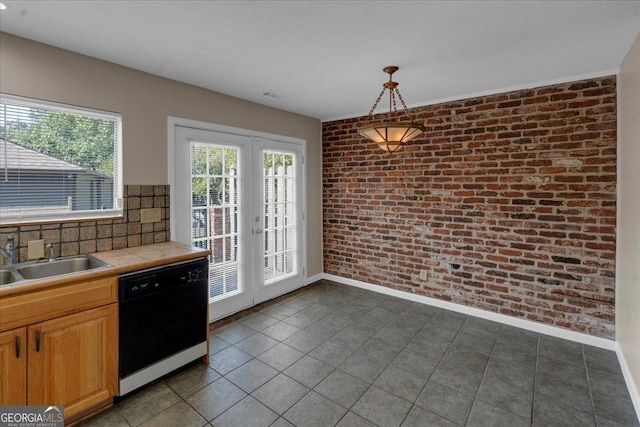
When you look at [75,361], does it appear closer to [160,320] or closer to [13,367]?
[13,367]

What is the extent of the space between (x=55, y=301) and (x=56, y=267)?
62cm

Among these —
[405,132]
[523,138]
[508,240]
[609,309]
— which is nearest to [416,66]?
[405,132]

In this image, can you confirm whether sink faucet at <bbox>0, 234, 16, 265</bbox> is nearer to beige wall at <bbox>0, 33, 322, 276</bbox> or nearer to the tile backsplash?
the tile backsplash

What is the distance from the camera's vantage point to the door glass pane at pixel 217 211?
3.19 metres

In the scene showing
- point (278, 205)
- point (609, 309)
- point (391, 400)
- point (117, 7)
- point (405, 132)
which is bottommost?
point (391, 400)

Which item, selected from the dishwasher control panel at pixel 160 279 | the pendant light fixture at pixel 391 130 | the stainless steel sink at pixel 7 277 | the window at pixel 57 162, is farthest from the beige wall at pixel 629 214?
the stainless steel sink at pixel 7 277

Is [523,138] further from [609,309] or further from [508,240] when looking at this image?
[609,309]

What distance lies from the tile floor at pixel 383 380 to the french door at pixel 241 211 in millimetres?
536

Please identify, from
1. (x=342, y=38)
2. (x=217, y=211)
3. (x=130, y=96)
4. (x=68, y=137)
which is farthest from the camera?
(x=217, y=211)

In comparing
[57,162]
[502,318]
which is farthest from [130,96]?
[502,318]

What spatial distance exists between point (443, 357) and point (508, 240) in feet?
4.71

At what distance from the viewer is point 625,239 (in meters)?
2.41

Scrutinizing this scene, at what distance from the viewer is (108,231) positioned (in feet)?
8.29

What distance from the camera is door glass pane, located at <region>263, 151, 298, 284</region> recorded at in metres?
3.95
